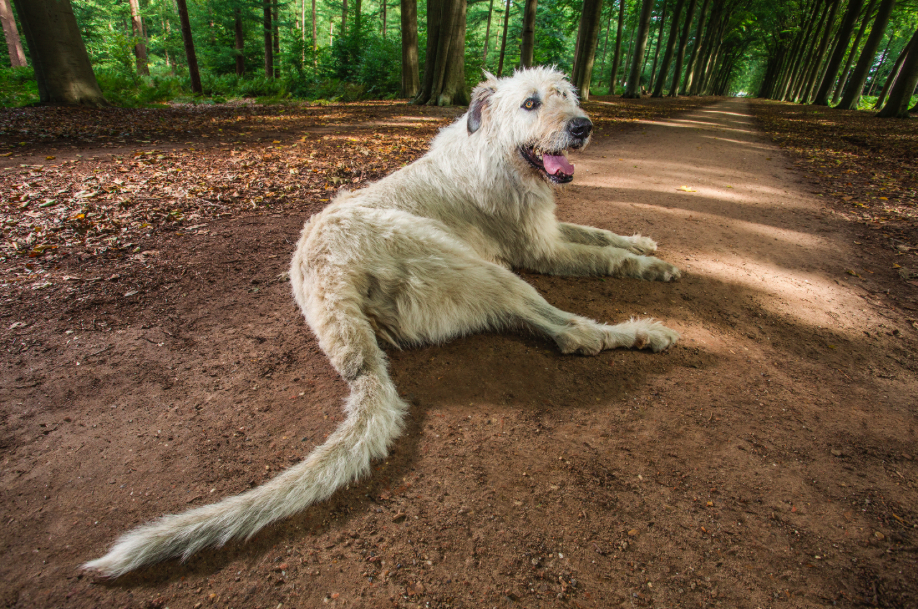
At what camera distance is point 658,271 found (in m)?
3.92

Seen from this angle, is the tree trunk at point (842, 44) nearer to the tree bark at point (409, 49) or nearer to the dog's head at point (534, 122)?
the tree bark at point (409, 49)

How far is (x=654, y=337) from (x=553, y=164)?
63.5 inches

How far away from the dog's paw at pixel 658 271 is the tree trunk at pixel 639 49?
24807 millimetres

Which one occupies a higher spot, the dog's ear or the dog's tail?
the dog's ear

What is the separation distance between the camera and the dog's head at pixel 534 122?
129 inches

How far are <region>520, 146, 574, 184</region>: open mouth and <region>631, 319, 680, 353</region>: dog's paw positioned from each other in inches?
53.9

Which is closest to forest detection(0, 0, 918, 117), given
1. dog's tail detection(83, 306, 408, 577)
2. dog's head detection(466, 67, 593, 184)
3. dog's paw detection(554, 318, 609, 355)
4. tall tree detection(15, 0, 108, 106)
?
tall tree detection(15, 0, 108, 106)

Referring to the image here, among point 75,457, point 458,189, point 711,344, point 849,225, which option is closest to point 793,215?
point 849,225

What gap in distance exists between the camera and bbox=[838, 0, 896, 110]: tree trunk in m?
17.1

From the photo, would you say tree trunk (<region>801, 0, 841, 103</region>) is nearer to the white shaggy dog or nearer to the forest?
the forest

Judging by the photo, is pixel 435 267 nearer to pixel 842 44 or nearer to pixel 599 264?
pixel 599 264

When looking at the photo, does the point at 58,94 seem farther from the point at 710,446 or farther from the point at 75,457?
the point at 710,446

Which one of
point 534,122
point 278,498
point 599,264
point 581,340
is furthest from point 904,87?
point 278,498

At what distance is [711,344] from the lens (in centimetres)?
302
